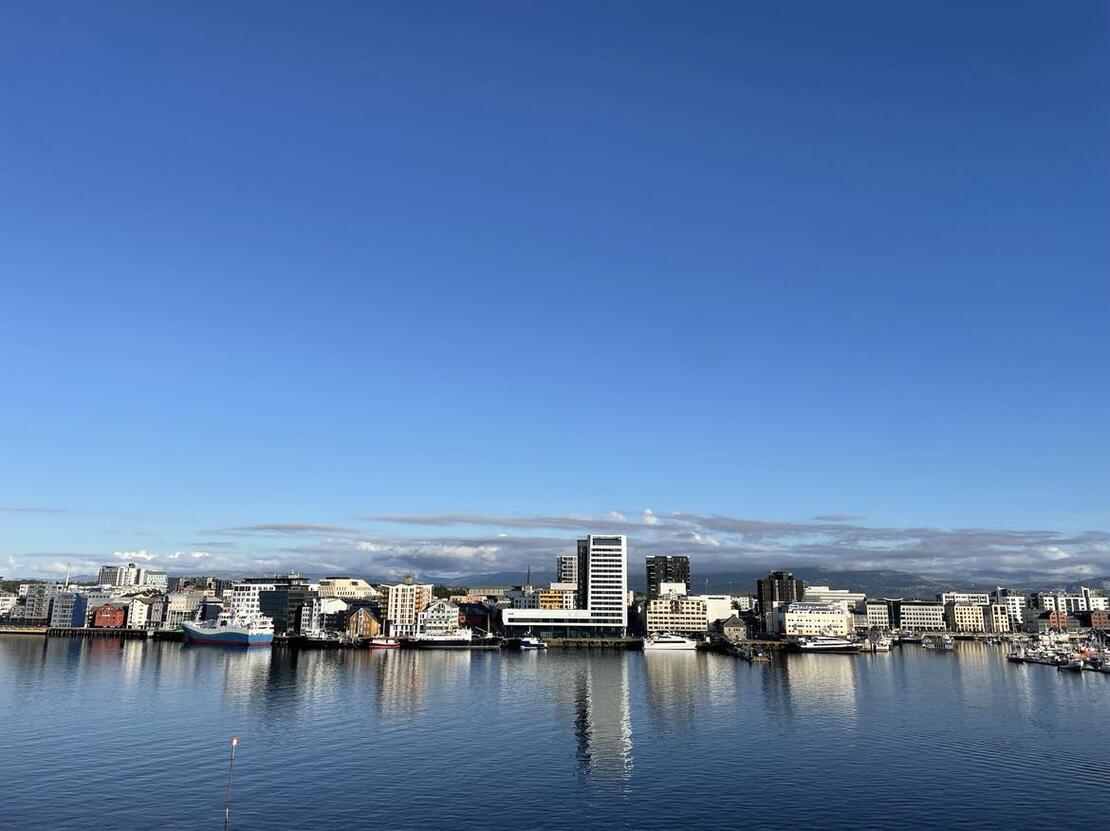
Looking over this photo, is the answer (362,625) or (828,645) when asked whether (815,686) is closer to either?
(828,645)

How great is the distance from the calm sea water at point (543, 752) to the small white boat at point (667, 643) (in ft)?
208

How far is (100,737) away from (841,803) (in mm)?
48783

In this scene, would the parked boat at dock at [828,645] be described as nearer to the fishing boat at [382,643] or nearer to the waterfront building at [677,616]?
the waterfront building at [677,616]

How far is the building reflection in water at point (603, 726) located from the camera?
47875 millimetres

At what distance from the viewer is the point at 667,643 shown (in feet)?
532

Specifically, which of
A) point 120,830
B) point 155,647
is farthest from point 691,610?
point 120,830

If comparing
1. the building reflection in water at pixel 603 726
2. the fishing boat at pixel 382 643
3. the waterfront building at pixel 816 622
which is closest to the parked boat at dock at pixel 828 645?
the waterfront building at pixel 816 622

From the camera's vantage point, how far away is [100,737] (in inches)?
2099

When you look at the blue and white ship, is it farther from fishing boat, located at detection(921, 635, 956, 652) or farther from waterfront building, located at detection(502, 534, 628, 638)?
fishing boat, located at detection(921, 635, 956, 652)

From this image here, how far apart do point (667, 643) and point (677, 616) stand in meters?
29.7

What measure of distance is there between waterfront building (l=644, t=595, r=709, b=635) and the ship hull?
296ft

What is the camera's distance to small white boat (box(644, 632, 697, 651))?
16057cm

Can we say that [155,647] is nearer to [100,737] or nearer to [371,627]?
[371,627]

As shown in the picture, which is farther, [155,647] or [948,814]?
[155,647]
